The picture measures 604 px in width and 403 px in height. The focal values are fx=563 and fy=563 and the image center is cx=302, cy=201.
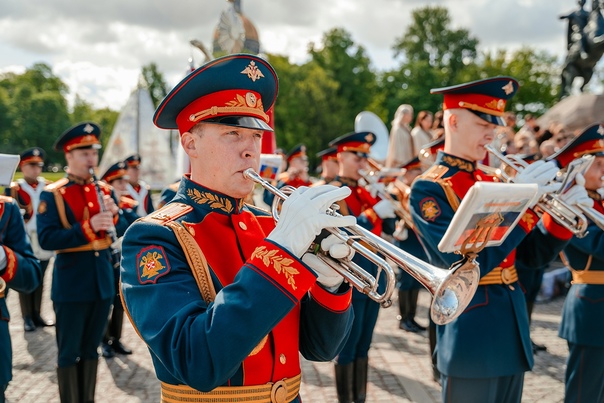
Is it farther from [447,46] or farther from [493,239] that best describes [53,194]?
[447,46]

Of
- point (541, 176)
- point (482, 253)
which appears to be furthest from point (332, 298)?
point (541, 176)

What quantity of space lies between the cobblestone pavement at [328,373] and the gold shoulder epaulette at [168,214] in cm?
385

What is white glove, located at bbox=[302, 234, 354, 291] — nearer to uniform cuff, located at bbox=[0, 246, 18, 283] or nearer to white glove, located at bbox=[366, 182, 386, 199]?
uniform cuff, located at bbox=[0, 246, 18, 283]

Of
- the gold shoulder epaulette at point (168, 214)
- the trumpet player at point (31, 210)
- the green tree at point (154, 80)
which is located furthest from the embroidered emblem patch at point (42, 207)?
the green tree at point (154, 80)

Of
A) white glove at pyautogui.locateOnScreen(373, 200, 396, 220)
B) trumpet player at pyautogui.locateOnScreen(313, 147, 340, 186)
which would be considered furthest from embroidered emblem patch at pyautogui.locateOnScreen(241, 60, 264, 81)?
trumpet player at pyautogui.locateOnScreen(313, 147, 340, 186)

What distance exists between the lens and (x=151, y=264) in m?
1.95

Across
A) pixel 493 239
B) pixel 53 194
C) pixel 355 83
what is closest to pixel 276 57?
pixel 355 83

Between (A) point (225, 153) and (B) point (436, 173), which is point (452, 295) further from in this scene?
(B) point (436, 173)

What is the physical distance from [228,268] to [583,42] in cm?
1804

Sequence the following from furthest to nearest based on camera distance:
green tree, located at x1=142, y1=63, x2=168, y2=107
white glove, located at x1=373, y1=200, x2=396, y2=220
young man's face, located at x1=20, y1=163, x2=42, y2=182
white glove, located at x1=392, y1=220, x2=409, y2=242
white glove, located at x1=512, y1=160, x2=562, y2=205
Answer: green tree, located at x1=142, y1=63, x2=168, y2=107, young man's face, located at x1=20, y1=163, x2=42, y2=182, white glove, located at x1=392, y1=220, x2=409, y2=242, white glove, located at x1=373, y1=200, x2=396, y2=220, white glove, located at x1=512, y1=160, x2=562, y2=205

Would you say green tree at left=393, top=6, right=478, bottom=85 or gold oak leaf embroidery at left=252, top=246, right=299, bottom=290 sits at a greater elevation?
green tree at left=393, top=6, right=478, bottom=85

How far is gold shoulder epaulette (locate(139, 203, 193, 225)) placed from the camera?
2131 mm

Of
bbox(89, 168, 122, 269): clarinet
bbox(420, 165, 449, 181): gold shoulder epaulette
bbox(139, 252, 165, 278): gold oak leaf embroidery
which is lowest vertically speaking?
bbox(89, 168, 122, 269): clarinet

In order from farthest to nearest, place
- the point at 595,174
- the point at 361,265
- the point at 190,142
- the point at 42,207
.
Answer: the point at 42,207, the point at 361,265, the point at 595,174, the point at 190,142
